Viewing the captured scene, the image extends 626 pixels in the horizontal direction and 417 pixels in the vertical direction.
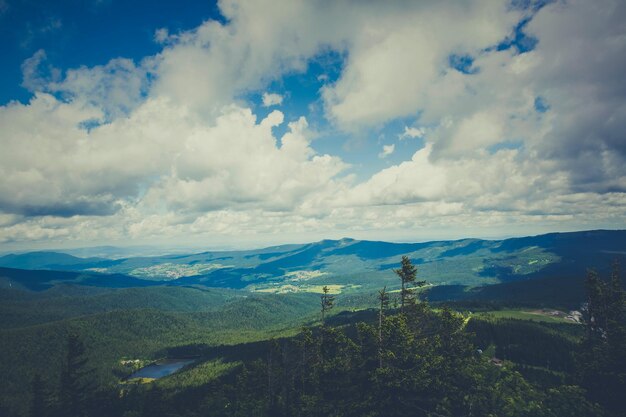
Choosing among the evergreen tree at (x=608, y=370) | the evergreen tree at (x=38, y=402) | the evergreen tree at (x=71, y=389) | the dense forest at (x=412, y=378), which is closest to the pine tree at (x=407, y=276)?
the dense forest at (x=412, y=378)

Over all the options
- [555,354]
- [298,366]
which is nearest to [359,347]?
[298,366]

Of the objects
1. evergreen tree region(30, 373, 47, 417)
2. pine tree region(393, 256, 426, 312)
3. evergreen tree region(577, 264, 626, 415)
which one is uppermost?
pine tree region(393, 256, 426, 312)

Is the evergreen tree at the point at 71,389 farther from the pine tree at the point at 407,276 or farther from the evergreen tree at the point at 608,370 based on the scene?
the evergreen tree at the point at 608,370

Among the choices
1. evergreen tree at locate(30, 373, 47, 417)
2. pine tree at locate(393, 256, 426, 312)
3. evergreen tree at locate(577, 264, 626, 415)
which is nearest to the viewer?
evergreen tree at locate(577, 264, 626, 415)

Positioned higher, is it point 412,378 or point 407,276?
point 407,276

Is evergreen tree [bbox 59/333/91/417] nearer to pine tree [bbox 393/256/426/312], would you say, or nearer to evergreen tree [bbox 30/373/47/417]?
evergreen tree [bbox 30/373/47/417]

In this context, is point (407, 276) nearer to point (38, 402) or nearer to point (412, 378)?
point (412, 378)

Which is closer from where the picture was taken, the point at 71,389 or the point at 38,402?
the point at 71,389

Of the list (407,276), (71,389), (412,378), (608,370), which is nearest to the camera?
(412,378)

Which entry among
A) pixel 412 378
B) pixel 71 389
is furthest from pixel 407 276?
pixel 71 389

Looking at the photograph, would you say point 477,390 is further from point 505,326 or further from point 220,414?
point 505,326

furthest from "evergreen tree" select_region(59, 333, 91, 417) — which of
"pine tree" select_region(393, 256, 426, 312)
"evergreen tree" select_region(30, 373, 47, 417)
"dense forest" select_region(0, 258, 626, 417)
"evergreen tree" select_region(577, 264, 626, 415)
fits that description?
"evergreen tree" select_region(577, 264, 626, 415)
